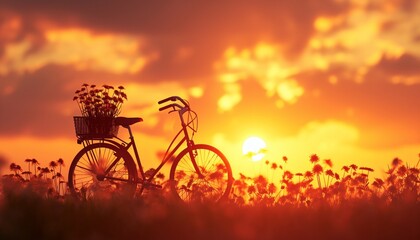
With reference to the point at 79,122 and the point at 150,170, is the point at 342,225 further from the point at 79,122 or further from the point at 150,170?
the point at 79,122

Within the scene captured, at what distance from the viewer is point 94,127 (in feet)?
44.3

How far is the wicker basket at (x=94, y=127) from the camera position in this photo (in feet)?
44.2

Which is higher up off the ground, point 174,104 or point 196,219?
point 174,104

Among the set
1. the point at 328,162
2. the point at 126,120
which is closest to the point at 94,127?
the point at 126,120

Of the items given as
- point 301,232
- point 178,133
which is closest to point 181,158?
point 178,133

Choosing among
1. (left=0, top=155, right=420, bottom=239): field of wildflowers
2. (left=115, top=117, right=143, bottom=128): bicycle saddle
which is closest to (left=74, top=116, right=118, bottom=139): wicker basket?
(left=115, top=117, right=143, bottom=128): bicycle saddle

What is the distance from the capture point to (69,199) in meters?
10.4

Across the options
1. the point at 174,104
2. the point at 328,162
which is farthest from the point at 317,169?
the point at 174,104

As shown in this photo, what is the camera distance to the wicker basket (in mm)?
13469

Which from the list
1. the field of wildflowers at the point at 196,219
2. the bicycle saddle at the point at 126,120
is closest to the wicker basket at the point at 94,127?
the bicycle saddle at the point at 126,120

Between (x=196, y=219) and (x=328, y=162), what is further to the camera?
(x=328, y=162)

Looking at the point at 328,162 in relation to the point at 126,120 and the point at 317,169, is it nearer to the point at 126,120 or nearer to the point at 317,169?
→ the point at 317,169

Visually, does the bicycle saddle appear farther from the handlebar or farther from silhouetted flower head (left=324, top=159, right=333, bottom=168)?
silhouetted flower head (left=324, top=159, right=333, bottom=168)

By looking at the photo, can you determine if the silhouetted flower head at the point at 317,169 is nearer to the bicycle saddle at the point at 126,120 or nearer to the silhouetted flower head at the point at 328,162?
the silhouetted flower head at the point at 328,162
